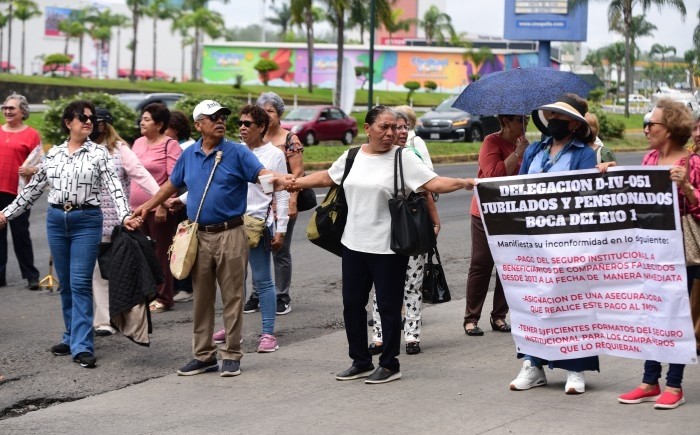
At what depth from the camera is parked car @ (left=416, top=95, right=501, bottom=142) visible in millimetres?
37844

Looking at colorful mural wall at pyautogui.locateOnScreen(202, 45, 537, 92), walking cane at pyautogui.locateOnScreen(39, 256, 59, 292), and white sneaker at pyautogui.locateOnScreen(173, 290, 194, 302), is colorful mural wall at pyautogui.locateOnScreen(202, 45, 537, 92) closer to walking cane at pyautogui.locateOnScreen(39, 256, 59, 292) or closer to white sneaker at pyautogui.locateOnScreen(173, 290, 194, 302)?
walking cane at pyautogui.locateOnScreen(39, 256, 59, 292)

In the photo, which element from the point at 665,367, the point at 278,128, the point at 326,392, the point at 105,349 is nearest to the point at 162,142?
the point at 278,128

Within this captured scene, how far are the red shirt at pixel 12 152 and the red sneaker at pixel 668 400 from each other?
7369 mm

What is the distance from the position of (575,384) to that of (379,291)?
1.37 meters

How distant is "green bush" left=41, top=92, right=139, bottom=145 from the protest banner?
1543 centimetres

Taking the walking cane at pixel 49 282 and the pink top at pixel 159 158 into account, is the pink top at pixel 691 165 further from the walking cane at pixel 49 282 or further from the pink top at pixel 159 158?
the walking cane at pixel 49 282

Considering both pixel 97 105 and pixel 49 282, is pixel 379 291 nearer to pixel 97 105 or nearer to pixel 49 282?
pixel 49 282

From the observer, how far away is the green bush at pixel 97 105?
70.9 ft

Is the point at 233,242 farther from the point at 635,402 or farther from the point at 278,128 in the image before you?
the point at 635,402

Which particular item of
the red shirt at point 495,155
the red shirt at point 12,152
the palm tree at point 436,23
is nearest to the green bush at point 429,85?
the palm tree at point 436,23

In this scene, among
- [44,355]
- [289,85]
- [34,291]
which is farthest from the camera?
[289,85]

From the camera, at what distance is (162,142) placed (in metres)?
10.3

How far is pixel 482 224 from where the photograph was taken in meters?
8.71

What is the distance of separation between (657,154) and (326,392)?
97.1 inches
